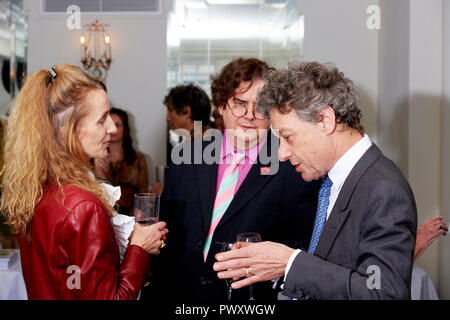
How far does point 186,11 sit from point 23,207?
15.3 ft

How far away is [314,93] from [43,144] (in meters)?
0.84

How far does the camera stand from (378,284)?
50.3 inches

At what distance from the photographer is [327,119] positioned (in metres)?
1.51

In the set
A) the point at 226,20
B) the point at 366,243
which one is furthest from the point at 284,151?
the point at 226,20

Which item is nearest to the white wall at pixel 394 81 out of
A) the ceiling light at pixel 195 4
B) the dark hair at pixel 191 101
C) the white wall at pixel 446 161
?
the white wall at pixel 446 161

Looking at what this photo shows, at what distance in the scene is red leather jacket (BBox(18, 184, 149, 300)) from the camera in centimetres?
137

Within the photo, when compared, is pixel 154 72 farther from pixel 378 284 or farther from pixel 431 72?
pixel 378 284

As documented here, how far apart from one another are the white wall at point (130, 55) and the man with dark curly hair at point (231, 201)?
11.0 feet

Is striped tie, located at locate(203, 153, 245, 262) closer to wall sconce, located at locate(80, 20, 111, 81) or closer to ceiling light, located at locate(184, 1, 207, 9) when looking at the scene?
wall sconce, located at locate(80, 20, 111, 81)

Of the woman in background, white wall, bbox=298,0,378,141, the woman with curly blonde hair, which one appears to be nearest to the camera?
the woman with curly blonde hair

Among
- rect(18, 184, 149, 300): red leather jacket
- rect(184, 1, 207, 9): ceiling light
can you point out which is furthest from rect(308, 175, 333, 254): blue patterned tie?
rect(184, 1, 207, 9): ceiling light

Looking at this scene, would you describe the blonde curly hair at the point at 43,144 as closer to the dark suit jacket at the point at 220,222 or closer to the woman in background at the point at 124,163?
the dark suit jacket at the point at 220,222

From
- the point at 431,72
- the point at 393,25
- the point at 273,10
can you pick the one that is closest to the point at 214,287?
the point at 431,72

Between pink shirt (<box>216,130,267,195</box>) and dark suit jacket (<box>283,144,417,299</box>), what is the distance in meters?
0.72
